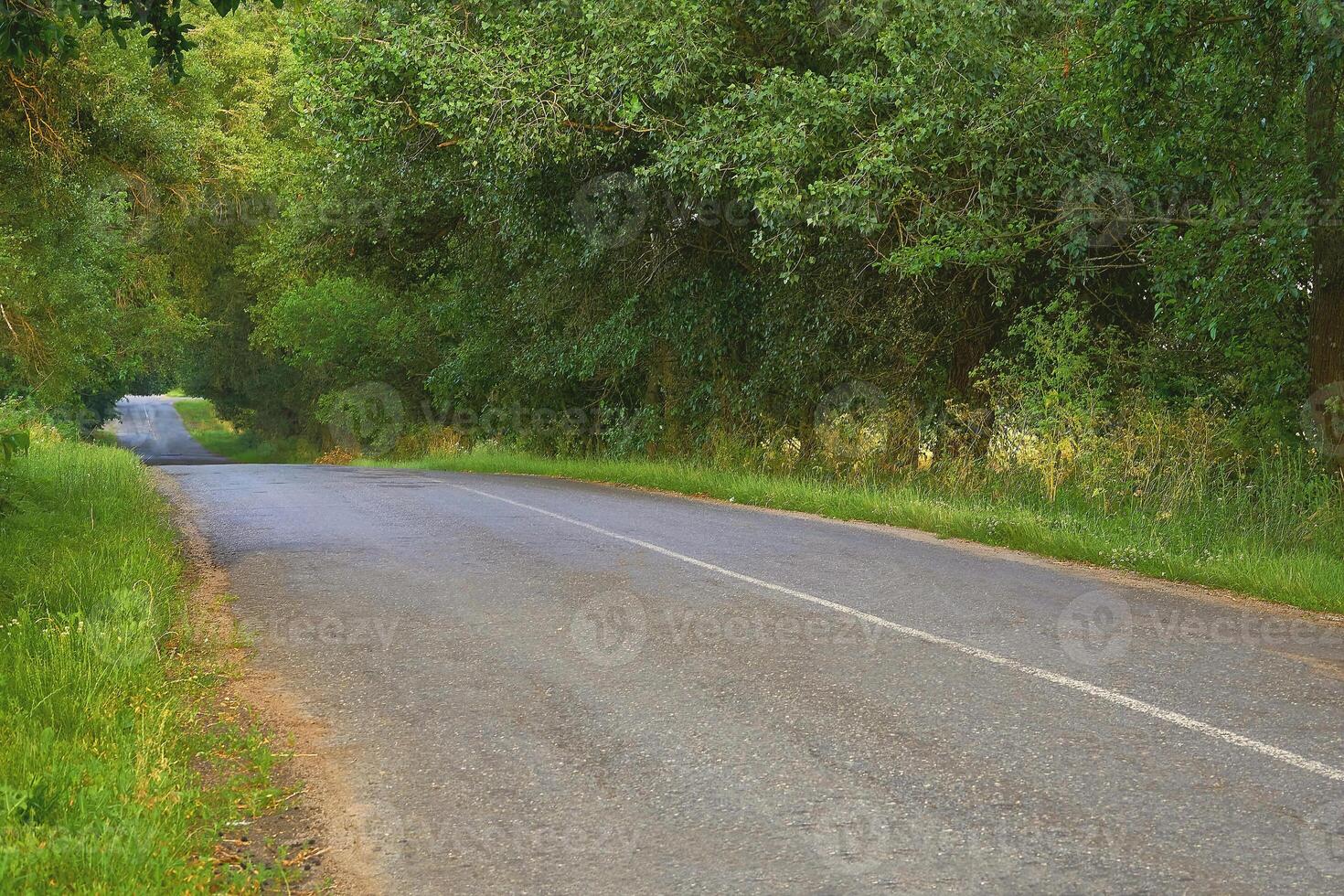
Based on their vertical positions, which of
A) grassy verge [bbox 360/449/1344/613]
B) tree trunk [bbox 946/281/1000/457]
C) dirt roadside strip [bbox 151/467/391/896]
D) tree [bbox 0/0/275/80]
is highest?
tree [bbox 0/0/275/80]

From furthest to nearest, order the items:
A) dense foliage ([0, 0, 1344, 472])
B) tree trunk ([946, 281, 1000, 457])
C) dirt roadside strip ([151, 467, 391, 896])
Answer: tree trunk ([946, 281, 1000, 457])
dense foliage ([0, 0, 1344, 472])
dirt roadside strip ([151, 467, 391, 896])

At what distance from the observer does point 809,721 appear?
6.00 m

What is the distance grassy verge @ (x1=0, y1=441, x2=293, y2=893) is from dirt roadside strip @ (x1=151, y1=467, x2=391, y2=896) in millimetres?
123

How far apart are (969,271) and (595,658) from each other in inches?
448

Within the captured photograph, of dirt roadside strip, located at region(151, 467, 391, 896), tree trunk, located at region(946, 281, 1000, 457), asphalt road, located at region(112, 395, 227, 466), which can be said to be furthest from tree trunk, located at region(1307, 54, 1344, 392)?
asphalt road, located at region(112, 395, 227, 466)

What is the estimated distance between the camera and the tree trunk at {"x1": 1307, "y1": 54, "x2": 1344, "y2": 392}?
11172mm

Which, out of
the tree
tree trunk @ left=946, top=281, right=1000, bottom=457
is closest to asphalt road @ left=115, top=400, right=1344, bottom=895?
the tree

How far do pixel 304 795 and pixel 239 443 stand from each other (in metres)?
76.8

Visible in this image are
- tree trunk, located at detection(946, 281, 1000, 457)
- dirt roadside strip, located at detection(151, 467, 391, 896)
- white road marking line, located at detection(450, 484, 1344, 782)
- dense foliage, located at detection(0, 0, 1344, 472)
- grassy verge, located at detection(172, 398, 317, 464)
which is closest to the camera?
dirt roadside strip, located at detection(151, 467, 391, 896)

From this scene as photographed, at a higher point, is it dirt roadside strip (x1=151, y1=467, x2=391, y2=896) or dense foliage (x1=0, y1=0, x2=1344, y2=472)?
dense foliage (x1=0, y1=0, x2=1344, y2=472)

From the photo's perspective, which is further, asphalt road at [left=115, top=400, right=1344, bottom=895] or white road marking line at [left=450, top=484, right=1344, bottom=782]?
white road marking line at [left=450, top=484, right=1344, bottom=782]

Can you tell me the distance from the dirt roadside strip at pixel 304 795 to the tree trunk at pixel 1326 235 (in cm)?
921

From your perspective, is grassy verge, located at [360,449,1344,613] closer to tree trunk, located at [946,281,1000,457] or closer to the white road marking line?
tree trunk, located at [946,281,1000,457]

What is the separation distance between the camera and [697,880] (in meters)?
4.21
